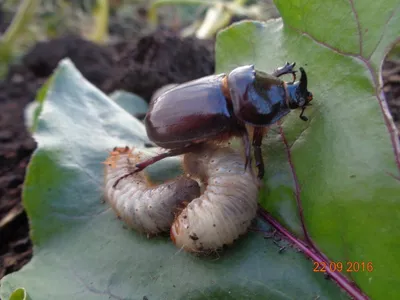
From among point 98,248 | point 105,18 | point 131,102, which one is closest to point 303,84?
point 98,248

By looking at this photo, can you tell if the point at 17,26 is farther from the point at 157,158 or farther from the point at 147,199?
the point at 147,199

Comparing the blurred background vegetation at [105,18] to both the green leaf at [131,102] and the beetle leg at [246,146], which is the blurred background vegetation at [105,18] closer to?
the green leaf at [131,102]

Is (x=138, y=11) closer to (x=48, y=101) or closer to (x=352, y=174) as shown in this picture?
(x=48, y=101)

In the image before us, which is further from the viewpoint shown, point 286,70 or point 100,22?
point 100,22

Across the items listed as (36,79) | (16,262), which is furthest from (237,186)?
(36,79)

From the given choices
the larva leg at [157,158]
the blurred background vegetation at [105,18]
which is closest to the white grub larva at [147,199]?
the larva leg at [157,158]
